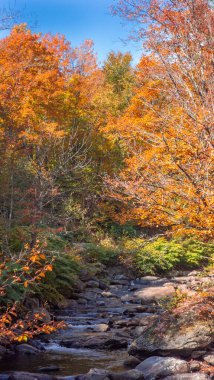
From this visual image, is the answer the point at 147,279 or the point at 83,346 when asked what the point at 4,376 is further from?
the point at 147,279

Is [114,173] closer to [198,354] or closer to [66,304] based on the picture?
[66,304]

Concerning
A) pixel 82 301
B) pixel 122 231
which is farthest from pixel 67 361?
pixel 122 231

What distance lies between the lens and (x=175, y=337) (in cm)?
809

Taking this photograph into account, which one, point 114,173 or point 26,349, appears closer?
point 26,349

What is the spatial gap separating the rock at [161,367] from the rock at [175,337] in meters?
0.45

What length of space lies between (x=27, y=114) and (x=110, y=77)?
1378cm

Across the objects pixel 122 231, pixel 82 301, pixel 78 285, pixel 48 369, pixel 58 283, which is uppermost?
pixel 122 231

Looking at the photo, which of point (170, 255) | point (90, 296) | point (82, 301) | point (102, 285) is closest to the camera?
point (82, 301)

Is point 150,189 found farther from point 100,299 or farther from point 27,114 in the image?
point 27,114

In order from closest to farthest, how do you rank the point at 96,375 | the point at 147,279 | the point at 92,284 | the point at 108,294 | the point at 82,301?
the point at 96,375 < the point at 82,301 < the point at 108,294 < the point at 92,284 < the point at 147,279

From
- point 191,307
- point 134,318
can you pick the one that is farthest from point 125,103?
point 191,307

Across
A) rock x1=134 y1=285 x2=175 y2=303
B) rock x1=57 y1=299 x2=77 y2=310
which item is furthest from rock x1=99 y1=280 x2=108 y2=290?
rock x1=57 y1=299 x2=77 y2=310

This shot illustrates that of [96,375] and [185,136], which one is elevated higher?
[185,136]

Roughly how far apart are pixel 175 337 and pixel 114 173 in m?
6.45
